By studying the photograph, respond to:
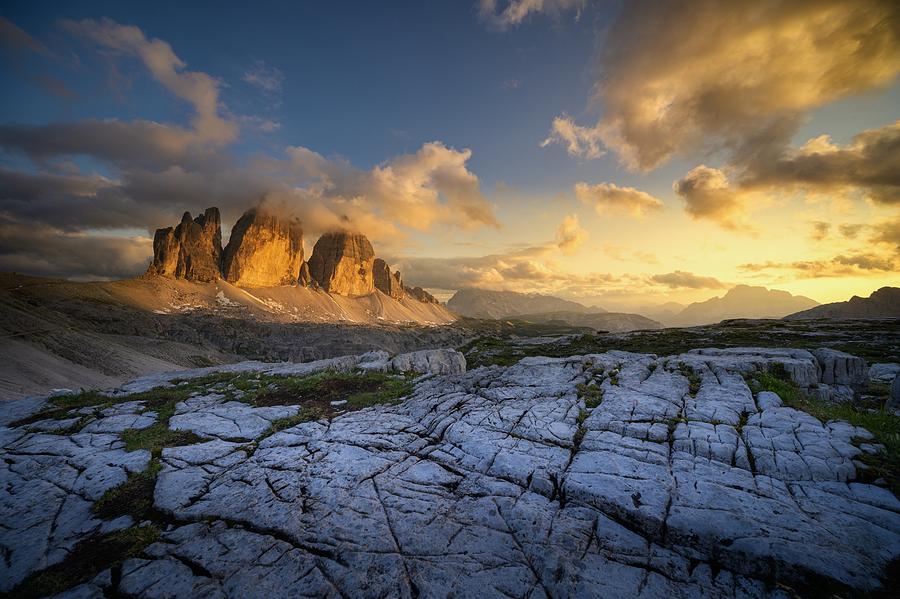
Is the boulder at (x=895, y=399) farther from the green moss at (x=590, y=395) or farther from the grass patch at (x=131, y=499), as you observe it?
the grass patch at (x=131, y=499)

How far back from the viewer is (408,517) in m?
10.7

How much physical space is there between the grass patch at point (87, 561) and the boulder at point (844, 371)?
137ft

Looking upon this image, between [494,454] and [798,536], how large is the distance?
8.84 metres

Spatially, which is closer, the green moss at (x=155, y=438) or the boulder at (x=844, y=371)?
the green moss at (x=155, y=438)

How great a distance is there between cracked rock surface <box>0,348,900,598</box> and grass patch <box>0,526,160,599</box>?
520mm

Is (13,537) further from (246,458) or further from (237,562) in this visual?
(237,562)

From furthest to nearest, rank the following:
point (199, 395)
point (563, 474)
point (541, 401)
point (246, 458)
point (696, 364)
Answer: point (199, 395), point (696, 364), point (541, 401), point (246, 458), point (563, 474)

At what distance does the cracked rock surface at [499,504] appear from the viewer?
8.21m

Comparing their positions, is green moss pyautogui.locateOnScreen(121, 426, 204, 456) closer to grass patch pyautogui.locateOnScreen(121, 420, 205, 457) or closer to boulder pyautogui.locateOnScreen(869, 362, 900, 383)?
grass patch pyautogui.locateOnScreen(121, 420, 205, 457)

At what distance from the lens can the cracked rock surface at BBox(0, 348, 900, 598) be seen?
8.21 m

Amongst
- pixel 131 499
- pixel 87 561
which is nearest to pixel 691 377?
pixel 87 561

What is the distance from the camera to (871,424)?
41.5 feet

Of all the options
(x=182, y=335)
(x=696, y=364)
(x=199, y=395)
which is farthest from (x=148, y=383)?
(x=182, y=335)

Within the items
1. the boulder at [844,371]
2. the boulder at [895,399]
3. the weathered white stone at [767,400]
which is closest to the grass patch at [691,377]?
the weathered white stone at [767,400]
